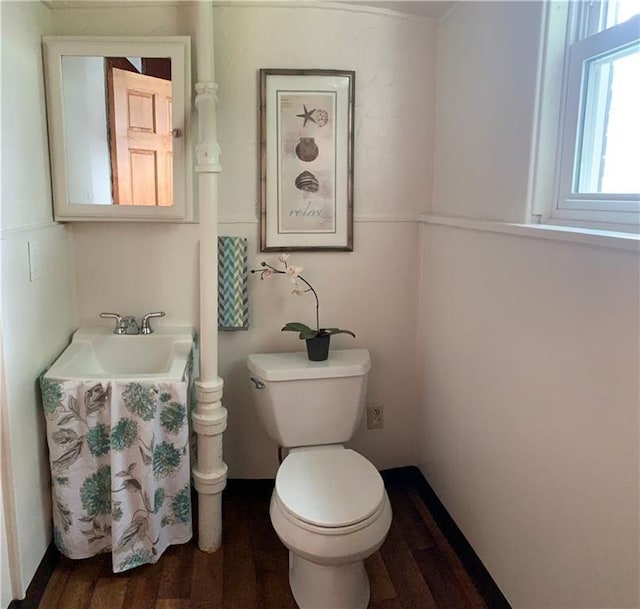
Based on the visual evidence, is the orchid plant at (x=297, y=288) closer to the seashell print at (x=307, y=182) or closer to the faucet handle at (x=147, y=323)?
the seashell print at (x=307, y=182)

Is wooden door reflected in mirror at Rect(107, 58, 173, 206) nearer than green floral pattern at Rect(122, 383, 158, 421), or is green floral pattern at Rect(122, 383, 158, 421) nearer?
green floral pattern at Rect(122, 383, 158, 421)

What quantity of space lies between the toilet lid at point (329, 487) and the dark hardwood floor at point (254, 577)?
0.39 meters

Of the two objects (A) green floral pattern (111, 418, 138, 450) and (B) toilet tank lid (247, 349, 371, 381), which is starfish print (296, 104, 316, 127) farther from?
(A) green floral pattern (111, 418, 138, 450)

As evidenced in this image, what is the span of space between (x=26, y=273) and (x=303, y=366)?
96cm

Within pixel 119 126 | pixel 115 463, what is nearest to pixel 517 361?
pixel 115 463

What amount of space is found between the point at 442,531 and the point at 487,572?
33cm

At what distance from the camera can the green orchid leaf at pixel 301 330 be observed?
2.04 m

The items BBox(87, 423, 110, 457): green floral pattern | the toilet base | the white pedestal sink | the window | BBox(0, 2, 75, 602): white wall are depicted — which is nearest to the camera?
the window

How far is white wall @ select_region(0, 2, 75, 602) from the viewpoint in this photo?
5.08ft

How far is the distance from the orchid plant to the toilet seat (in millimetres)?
434

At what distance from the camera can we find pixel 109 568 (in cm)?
187

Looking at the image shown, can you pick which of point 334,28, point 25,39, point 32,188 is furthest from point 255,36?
point 32,188

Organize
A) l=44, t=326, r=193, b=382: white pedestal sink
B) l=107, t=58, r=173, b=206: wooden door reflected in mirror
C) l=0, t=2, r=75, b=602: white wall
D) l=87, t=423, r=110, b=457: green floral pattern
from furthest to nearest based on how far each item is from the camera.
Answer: l=44, t=326, r=193, b=382: white pedestal sink, l=107, t=58, r=173, b=206: wooden door reflected in mirror, l=87, t=423, r=110, b=457: green floral pattern, l=0, t=2, r=75, b=602: white wall

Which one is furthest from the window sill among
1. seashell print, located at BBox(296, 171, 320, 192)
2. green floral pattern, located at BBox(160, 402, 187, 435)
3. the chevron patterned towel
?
green floral pattern, located at BBox(160, 402, 187, 435)
